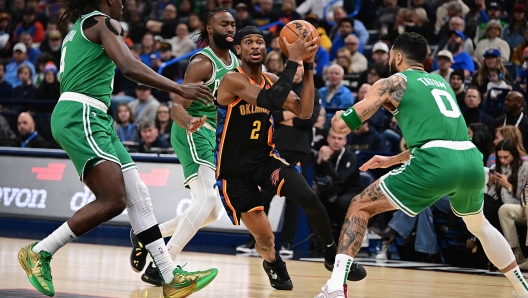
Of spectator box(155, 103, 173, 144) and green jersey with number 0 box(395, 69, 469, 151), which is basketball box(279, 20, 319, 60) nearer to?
green jersey with number 0 box(395, 69, 469, 151)

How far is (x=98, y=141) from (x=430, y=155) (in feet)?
7.29

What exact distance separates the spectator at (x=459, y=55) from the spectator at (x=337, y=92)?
1932 mm

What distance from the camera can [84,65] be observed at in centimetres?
A: 539

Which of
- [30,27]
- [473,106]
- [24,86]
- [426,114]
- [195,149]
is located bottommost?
[30,27]

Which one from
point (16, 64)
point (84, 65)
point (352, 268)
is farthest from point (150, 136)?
point (84, 65)

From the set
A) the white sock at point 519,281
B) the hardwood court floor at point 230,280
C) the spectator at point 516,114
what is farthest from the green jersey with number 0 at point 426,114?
the spectator at point 516,114

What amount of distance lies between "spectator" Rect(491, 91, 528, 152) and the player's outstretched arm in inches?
252

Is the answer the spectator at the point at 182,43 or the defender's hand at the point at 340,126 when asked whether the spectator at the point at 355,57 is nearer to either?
the spectator at the point at 182,43

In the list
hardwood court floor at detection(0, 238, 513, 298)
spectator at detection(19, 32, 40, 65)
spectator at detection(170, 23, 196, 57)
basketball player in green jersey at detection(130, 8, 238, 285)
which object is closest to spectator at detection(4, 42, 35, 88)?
spectator at detection(19, 32, 40, 65)

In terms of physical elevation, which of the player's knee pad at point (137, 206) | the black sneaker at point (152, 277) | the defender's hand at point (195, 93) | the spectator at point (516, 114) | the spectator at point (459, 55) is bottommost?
the spectator at point (459, 55)

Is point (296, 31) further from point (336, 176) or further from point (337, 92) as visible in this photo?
point (337, 92)

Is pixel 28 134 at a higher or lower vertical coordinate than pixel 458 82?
lower

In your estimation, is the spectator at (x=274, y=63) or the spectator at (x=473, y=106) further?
the spectator at (x=274, y=63)

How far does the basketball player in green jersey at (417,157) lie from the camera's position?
530 cm
